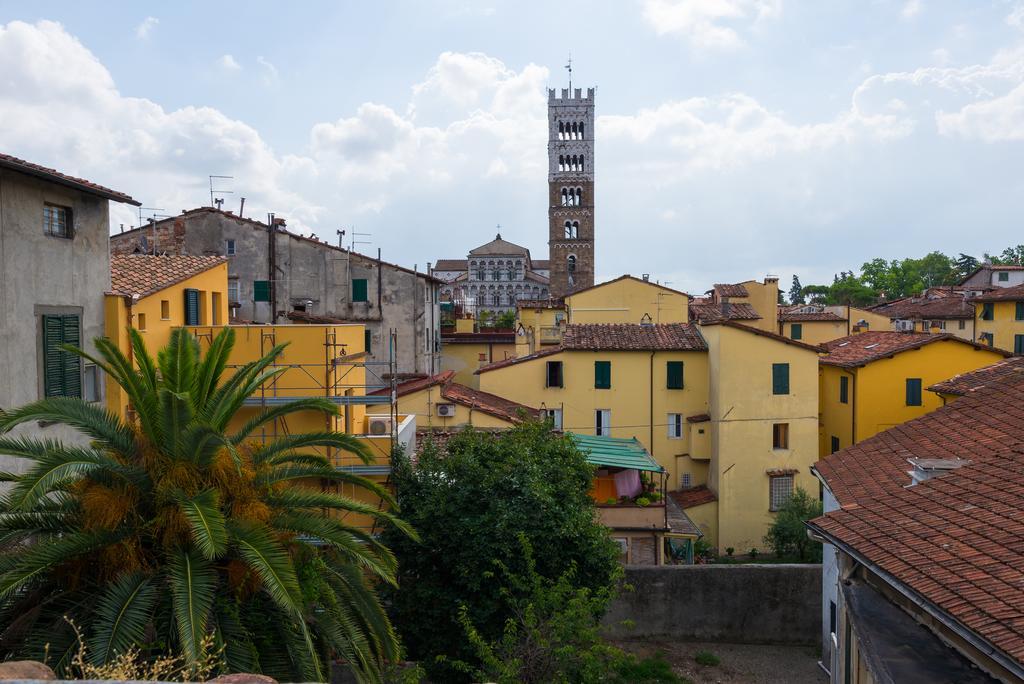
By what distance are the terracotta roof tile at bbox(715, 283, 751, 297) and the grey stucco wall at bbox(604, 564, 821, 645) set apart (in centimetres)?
2846

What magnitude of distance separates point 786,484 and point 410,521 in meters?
18.7

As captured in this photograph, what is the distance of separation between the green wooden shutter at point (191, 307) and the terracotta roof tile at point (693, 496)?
59.4ft

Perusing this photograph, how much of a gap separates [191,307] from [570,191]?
73590 mm

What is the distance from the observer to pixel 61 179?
13.5 m

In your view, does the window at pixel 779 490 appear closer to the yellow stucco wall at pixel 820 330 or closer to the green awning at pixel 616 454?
the green awning at pixel 616 454

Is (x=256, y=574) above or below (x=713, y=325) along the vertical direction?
below

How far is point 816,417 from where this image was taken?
29.3 metres

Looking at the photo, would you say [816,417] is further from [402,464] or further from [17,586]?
[17,586]

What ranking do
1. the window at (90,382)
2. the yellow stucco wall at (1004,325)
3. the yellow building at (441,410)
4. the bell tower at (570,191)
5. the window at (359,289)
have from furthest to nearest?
1. the bell tower at (570,191)
2. the yellow stucco wall at (1004,325)
3. the window at (359,289)
4. the yellow building at (441,410)
5. the window at (90,382)

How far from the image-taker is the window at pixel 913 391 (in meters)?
30.8

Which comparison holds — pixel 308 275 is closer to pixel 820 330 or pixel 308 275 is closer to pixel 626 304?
pixel 626 304

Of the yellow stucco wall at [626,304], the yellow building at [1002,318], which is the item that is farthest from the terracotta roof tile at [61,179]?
the yellow building at [1002,318]

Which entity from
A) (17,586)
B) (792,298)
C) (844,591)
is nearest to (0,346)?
(17,586)

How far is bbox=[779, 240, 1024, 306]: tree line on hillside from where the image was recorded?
9844 centimetres
